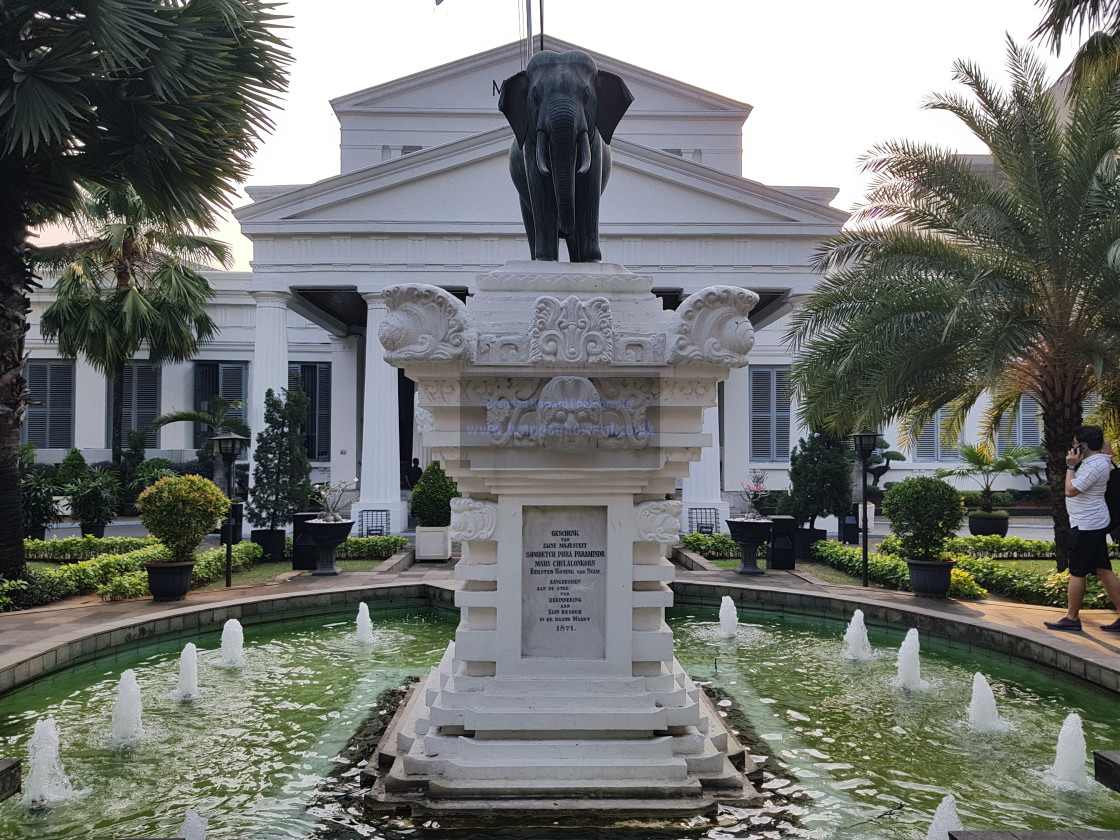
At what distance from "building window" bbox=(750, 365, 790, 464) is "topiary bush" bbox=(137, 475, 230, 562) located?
18984 mm

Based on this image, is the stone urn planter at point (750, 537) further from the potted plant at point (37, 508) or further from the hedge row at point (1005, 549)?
the potted plant at point (37, 508)

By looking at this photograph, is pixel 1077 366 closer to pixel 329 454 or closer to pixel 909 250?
pixel 909 250

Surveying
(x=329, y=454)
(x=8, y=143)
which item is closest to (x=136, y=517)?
(x=329, y=454)

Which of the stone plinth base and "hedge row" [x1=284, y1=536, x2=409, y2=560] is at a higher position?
the stone plinth base

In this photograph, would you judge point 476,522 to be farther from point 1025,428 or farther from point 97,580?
point 1025,428

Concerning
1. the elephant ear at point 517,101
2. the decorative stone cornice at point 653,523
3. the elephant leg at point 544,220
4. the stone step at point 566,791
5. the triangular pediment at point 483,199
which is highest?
the triangular pediment at point 483,199

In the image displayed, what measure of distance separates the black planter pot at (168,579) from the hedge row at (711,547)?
30.1ft

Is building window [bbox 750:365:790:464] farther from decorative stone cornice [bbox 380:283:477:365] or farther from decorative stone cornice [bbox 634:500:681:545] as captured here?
decorative stone cornice [bbox 380:283:477:365]

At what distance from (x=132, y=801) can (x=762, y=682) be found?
4653 mm

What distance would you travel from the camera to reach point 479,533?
4562mm

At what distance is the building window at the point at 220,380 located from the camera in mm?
28344

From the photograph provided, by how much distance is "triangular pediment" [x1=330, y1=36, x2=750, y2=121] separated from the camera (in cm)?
2962

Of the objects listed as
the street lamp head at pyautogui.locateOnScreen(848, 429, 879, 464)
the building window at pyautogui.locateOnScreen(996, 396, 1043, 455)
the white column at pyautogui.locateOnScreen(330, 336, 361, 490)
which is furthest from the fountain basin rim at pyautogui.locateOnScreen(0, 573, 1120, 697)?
the building window at pyautogui.locateOnScreen(996, 396, 1043, 455)

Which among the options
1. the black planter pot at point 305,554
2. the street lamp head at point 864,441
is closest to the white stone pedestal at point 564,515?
the street lamp head at point 864,441
